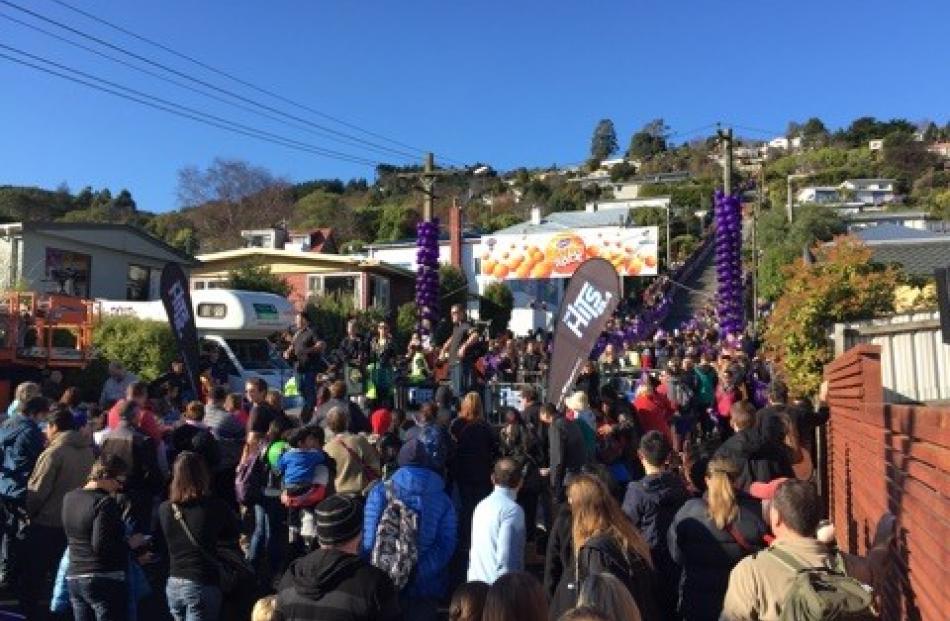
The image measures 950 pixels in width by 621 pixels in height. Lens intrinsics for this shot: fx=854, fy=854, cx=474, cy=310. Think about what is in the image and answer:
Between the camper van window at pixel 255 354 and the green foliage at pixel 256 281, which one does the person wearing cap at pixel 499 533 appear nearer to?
the camper van window at pixel 255 354

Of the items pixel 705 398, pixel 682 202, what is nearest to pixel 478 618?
pixel 705 398

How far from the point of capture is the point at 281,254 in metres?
39.1

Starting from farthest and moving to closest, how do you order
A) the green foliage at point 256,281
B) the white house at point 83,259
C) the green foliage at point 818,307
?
the green foliage at point 256,281 < the white house at point 83,259 < the green foliage at point 818,307

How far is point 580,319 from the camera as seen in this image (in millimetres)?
9367

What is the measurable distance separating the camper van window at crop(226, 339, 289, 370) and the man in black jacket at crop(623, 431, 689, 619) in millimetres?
16348

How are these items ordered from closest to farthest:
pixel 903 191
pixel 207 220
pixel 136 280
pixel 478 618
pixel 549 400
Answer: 1. pixel 478 618
2. pixel 549 400
3. pixel 136 280
4. pixel 207 220
5. pixel 903 191

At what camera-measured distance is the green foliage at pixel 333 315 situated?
33906 millimetres

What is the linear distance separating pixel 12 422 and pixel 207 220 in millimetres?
63160

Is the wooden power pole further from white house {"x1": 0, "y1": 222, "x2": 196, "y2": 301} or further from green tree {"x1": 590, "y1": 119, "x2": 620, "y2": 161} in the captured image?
green tree {"x1": 590, "y1": 119, "x2": 620, "y2": 161}

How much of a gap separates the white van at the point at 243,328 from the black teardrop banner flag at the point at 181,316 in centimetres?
835

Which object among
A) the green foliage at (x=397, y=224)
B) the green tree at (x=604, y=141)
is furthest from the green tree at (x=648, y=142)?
the green foliage at (x=397, y=224)

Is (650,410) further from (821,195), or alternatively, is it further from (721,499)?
(821,195)

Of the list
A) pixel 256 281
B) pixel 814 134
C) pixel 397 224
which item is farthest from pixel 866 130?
pixel 256 281

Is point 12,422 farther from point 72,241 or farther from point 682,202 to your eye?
point 682,202
